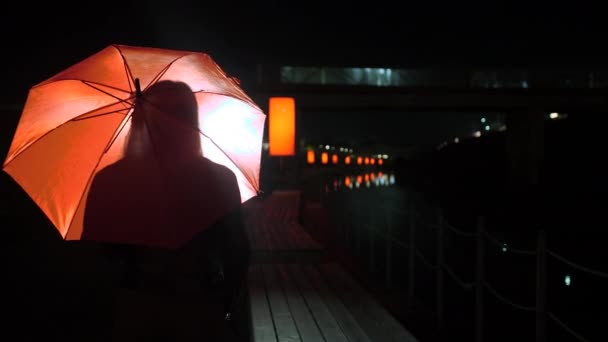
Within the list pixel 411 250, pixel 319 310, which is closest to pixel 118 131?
pixel 319 310

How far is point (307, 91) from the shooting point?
23000 mm

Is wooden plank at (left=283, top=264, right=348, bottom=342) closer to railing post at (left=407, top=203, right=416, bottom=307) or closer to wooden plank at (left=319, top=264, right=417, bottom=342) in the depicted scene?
wooden plank at (left=319, top=264, right=417, bottom=342)

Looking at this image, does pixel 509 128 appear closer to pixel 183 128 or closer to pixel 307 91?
pixel 307 91

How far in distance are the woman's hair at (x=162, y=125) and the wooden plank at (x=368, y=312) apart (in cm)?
206

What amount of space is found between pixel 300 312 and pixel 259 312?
1.02 ft

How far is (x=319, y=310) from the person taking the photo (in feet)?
13.5

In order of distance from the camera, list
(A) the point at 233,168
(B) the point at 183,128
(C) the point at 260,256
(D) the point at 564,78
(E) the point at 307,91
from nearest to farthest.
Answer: (B) the point at 183,128
(A) the point at 233,168
(C) the point at 260,256
(E) the point at 307,91
(D) the point at 564,78

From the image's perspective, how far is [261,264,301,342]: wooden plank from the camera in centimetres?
352

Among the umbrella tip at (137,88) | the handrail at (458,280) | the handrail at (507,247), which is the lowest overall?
the handrail at (458,280)

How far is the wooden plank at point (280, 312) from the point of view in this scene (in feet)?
11.5

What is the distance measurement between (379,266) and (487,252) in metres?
2.75

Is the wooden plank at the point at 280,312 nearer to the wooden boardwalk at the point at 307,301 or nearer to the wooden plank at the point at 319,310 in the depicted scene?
the wooden boardwalk at the point at 307,301

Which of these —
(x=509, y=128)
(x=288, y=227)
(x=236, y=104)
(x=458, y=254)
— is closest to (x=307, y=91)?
(x=509, y=128)

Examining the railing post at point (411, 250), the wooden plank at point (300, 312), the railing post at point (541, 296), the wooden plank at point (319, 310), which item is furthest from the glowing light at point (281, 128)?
the railing post at point (541, 296)
